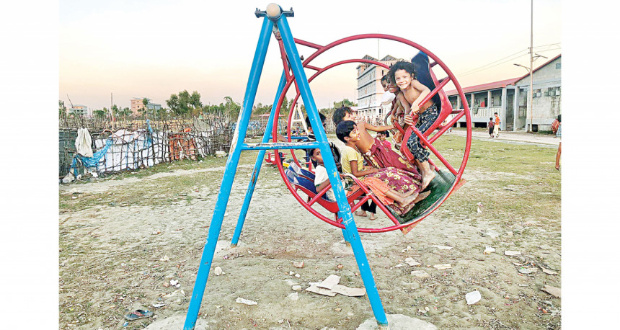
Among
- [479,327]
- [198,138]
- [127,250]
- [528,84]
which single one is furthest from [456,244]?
[528,84]

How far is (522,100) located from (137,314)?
27.3 metres

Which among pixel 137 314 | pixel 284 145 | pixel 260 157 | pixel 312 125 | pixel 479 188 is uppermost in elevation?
pixel 312 125

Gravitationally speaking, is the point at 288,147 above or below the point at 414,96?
below

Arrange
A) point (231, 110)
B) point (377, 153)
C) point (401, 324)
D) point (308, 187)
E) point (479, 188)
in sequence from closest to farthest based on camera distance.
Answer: point (401, 324) → point (308, 187) → point (377, 153) → point (479, 188) → point (231, 110)

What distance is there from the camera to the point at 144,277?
349cm

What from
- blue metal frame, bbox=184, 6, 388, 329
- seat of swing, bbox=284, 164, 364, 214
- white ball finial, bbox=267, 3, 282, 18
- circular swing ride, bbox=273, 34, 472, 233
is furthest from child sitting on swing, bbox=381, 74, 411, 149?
white ball finial, bbox=267, 3, 282, 18

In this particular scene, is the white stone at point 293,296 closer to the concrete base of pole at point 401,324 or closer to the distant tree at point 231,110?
the concrete base of pole at point 401,324

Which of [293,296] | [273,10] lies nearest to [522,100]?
[293,296]

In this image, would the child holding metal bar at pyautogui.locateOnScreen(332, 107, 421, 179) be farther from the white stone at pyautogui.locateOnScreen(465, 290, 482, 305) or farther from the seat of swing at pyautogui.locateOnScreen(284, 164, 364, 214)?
the white stone at pyautogui.locateOnScreen(465, 290, 482, 305)

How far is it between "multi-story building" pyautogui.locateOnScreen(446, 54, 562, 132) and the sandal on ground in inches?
725

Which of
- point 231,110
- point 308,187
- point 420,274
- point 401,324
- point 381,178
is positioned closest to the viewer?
point 401,324

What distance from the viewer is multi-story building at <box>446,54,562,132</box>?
820 inches

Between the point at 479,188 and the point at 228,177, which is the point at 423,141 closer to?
the point at 228,177

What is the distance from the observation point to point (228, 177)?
235cm
